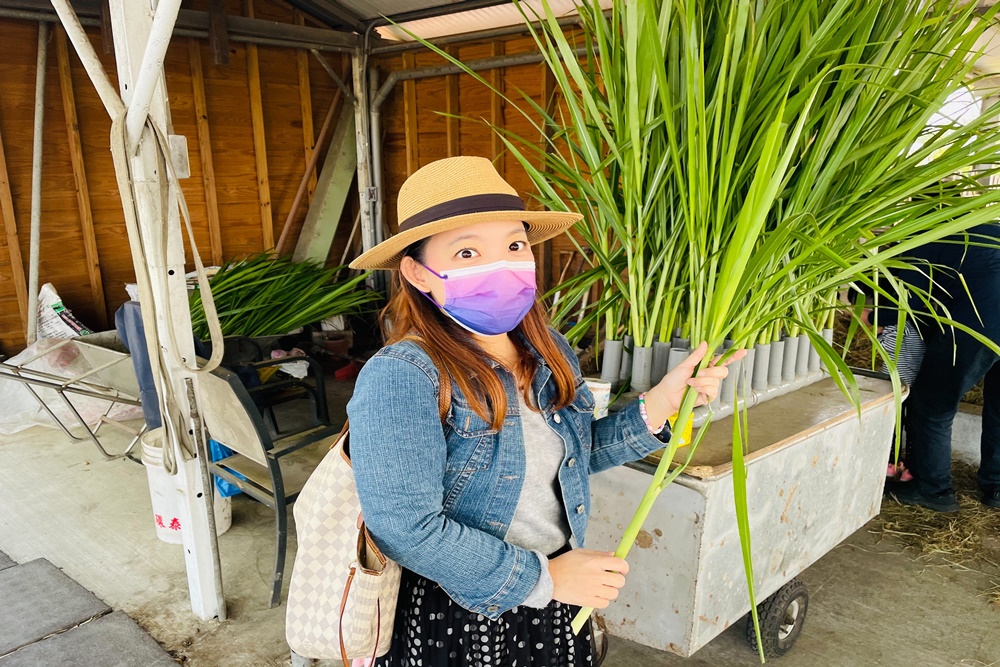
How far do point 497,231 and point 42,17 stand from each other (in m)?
4.09

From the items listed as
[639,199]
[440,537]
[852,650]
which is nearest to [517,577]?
[440,537]

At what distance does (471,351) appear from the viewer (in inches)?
36.7

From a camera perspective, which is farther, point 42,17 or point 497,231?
point 42,17

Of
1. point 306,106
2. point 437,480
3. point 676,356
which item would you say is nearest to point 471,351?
point 437,480

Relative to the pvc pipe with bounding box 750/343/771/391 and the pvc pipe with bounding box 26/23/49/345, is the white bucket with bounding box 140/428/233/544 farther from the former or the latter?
the pvc pipe with bounding box 26/23/49/345

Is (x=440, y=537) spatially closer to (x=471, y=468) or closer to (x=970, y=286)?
(x=471, y=468)

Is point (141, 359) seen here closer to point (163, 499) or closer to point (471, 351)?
point (163, 499)

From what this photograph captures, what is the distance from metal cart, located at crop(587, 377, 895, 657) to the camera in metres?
1.24

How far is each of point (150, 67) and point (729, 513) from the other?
1.52 metres

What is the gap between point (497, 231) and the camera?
91cm

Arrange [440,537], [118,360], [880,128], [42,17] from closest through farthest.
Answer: [440,537] → [880,128] → [118,360] → [42,17]

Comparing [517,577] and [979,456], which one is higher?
[517,577]

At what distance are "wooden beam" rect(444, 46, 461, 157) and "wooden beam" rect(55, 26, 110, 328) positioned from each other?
2.35 m

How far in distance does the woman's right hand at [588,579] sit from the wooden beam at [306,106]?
4.79 metres
